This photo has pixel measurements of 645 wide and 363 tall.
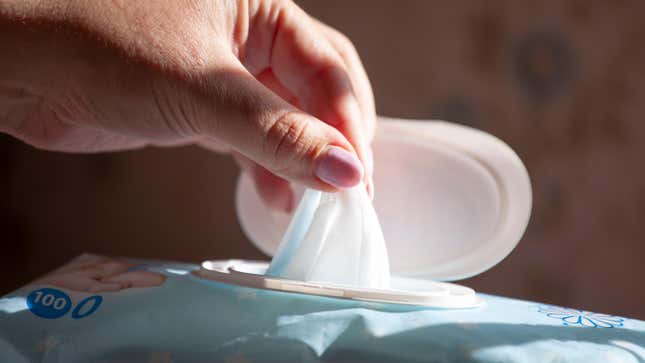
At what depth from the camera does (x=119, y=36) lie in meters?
0.56

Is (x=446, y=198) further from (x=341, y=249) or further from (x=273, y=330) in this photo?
(x=273, y=330)

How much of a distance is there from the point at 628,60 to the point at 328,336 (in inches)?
36.7

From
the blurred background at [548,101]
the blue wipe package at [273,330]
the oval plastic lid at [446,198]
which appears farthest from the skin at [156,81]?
the blurred background at [548,101]

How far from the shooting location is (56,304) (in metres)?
0.58

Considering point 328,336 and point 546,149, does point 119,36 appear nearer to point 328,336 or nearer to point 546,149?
point 328,336

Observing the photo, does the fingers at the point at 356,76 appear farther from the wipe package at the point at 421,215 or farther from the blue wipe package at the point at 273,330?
the blue wipe package at the point at 273,330

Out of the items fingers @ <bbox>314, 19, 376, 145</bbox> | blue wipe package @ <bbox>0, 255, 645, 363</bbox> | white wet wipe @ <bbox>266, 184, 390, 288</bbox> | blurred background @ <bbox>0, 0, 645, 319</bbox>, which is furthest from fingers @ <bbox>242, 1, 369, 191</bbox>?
blurred background @ <bbox>0, 0, 645, 319</bbox>

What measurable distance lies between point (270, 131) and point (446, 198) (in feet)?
1.03

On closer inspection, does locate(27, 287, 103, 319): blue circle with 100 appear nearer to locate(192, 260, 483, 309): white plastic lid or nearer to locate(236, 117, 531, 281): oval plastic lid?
locate(192, 260, 483, 309): white plastic lid

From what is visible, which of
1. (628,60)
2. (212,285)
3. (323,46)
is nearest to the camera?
(212,285)

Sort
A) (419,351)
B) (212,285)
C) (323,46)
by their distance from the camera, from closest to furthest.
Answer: (419,351), (212,285), (323,46)

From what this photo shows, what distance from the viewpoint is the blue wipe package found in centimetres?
49

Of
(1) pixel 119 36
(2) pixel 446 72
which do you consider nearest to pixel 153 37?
(1) pixel 119 36

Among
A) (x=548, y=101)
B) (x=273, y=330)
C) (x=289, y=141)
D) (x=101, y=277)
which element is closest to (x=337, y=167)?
(x=289, y=141)
